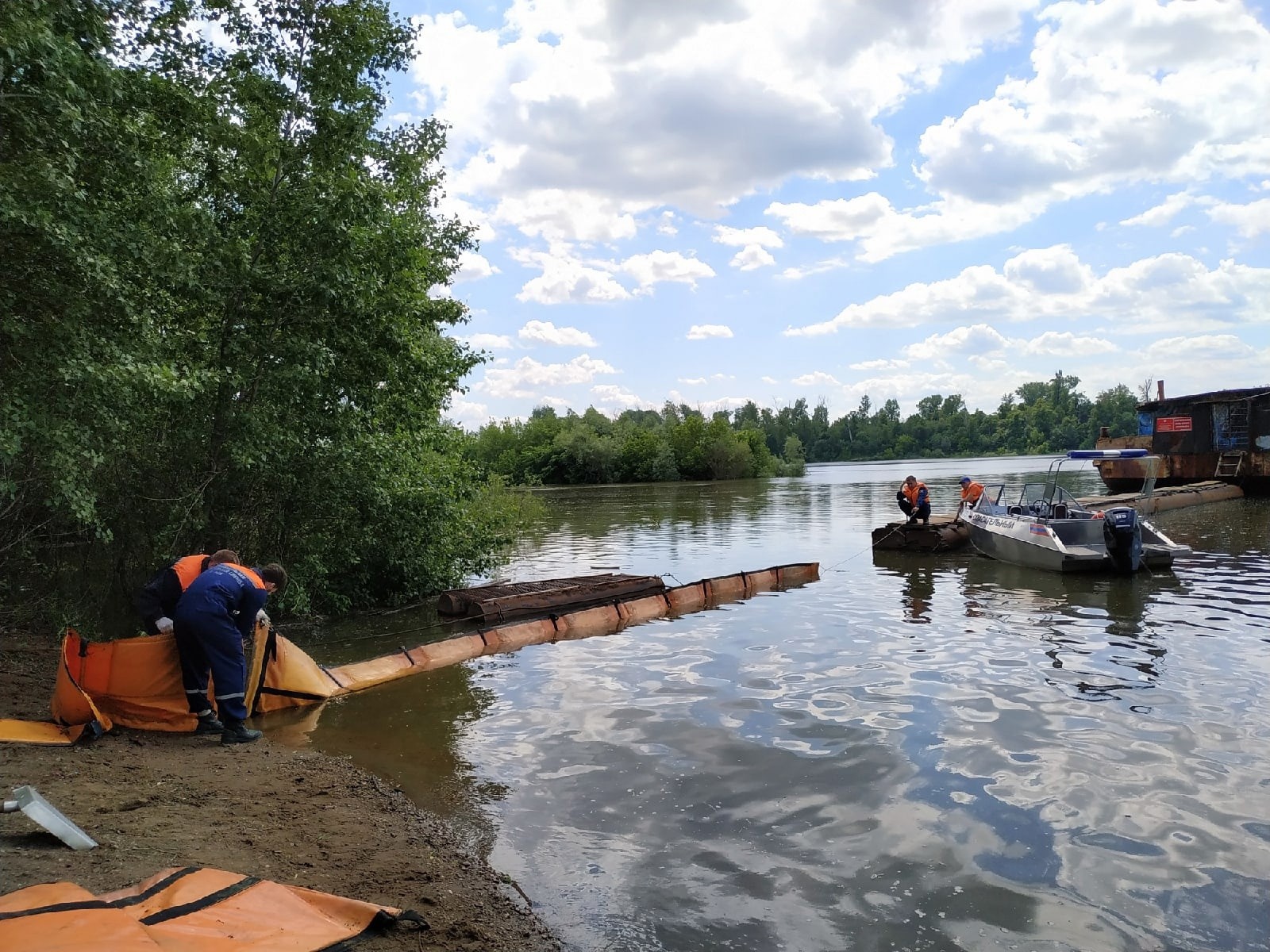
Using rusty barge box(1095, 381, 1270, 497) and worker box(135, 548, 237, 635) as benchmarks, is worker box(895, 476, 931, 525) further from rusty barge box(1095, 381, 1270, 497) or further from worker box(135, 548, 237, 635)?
rusty barge box(1095, 381, 1270, 497)

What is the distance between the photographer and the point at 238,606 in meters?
7.96

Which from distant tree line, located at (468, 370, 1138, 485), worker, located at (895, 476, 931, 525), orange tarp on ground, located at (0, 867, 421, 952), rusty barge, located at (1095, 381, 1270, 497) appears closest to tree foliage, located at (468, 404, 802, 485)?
distant tree line, located at (468, 370, 1138, 485)

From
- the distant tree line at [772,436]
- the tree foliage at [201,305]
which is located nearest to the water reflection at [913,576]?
the tree foliage at [201,305]

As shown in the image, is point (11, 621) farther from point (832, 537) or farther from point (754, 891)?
point (832, 537)

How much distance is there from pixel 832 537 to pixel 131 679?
23.2m

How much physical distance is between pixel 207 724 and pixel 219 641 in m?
0.89

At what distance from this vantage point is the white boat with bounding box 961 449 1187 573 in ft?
57.4

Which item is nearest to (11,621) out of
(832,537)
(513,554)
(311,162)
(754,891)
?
(311,162)

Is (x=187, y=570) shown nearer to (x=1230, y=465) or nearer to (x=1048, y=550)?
(x=1048, y=550)

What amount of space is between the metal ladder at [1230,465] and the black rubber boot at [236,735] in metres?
44.1

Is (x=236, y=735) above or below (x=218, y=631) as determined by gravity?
below

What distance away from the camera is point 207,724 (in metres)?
7.96

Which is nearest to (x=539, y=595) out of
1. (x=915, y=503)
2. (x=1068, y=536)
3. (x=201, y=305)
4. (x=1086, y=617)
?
(x=201, y=305)

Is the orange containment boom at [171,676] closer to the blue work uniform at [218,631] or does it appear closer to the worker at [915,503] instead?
the blue work uniform at [218,631]
